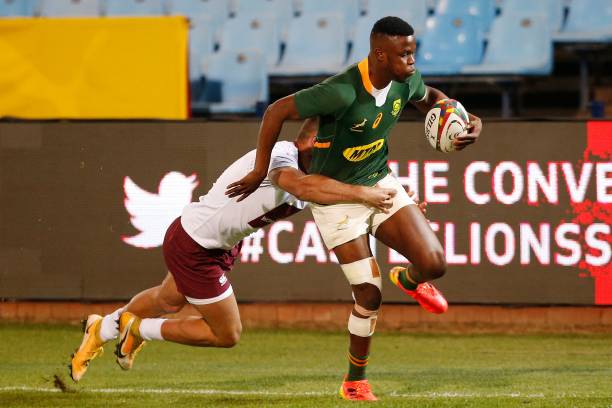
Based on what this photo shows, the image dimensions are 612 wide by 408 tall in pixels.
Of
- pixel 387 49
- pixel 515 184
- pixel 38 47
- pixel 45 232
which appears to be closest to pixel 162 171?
pixel 45 232

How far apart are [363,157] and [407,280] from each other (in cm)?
93

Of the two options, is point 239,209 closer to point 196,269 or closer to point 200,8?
point 196,269

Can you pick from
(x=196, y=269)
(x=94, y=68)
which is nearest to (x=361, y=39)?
(x=94, y=68)

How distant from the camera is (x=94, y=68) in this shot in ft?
35.8

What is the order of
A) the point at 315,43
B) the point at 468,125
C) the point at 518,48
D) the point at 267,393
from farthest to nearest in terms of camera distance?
1. the point at 315,43
2. the point at 518,48
3. the point at 267,393
4. the point at 468,125

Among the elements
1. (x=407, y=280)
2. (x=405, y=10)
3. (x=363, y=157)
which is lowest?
(x=407, y=280)

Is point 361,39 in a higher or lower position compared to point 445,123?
lower

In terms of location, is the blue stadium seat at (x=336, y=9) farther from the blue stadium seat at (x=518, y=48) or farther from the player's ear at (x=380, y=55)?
the player's ear at (x=380, y=55)

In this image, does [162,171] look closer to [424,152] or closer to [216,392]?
[424,152]

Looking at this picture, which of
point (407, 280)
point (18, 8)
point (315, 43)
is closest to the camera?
point (407, 280)

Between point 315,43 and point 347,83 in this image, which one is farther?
point 315,43

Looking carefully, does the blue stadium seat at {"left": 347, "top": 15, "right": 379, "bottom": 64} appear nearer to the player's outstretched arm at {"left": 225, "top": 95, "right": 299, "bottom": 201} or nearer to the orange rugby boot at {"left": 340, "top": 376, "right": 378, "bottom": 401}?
the player's outstretched arm at {"left": 225, "top": 95, "right": 299, "bottom": 201}

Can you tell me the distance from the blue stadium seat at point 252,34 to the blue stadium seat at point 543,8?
10.2 ft

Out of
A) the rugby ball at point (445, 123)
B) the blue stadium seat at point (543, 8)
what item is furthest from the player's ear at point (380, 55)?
the blue stadium seat at point (543, 8)
